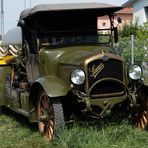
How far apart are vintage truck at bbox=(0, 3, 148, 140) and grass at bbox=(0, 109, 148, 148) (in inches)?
8.0

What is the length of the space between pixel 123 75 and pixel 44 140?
1659mm

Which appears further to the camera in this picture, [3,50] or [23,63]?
[3,50]

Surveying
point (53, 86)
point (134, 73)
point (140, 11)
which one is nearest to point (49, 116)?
point (53, 86)

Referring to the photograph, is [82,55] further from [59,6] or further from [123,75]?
Result: [59,6]

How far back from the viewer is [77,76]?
7.86m

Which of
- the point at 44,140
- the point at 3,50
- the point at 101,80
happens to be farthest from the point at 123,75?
the point at 3,50

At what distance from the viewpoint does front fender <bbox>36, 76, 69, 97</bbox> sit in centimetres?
786

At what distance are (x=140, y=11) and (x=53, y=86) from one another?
20.1m

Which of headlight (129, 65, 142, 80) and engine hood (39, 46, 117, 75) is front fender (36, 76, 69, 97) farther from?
headlight (129, 65, 142, 80)

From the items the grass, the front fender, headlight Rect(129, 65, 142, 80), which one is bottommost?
the grass

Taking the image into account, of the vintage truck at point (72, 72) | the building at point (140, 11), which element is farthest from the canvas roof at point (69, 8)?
the building at point (140, 11)

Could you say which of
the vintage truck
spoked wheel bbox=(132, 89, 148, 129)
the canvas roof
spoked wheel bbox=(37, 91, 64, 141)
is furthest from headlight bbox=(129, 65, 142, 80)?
the canvas roof

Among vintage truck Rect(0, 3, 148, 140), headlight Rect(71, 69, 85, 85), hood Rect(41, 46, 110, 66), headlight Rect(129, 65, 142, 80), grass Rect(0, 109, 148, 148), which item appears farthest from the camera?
hood Rect(41, 46, 110, 66)

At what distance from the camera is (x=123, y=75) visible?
823 centimetres
